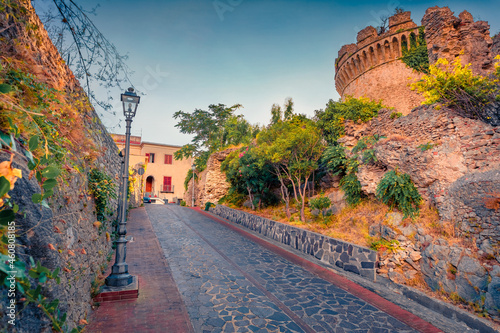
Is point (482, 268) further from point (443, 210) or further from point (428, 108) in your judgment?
point (428, 108)

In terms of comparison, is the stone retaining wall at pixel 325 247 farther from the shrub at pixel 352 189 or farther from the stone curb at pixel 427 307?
the shrub at pixel 352 189

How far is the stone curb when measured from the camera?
4195 millimetres

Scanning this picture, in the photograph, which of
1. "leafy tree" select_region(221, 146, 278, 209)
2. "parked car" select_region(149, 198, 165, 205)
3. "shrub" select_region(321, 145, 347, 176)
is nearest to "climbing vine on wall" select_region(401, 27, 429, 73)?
"shrub" select_region(321, 145, 347, 176)

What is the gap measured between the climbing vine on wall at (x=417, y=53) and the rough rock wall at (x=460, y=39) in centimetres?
688

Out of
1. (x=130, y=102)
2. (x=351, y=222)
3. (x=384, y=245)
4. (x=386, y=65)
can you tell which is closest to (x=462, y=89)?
(x=384, y=245)

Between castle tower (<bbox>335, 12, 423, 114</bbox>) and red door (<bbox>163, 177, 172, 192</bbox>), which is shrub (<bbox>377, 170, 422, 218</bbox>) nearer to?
castle tower (<bbox>335, 12, 423, 114</bbox>)

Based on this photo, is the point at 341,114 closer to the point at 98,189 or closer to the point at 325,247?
the point at 325,247

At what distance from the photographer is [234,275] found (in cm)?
632

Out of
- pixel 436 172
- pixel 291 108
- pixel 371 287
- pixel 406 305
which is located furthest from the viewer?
pixel 291 108

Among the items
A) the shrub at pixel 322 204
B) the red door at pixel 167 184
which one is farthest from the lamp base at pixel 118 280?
the red door at pixel 167 184

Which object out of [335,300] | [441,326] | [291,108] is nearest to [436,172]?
[441,326]

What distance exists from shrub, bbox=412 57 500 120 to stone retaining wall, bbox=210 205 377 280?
15.7ft

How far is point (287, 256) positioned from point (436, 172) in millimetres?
5020

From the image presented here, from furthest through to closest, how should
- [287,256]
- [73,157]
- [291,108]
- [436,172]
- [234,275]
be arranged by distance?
[291,108], [287,256], [436,172], [234,275], [73,157]
